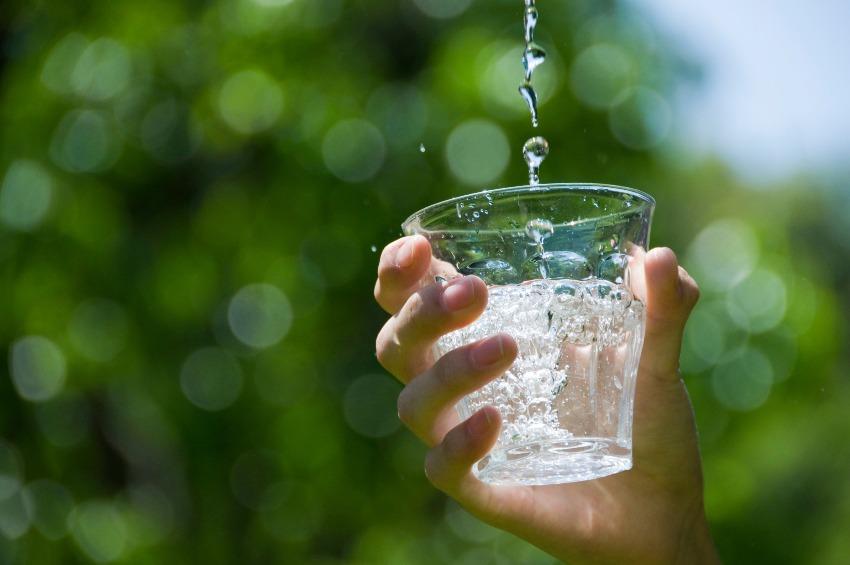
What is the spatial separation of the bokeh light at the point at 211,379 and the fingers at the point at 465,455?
92.3 inches

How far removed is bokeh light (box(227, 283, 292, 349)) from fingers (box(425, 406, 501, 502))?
88.2 inches

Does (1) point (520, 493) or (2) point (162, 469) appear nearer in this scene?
(1) point (520, 493)

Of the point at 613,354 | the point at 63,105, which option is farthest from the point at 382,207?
the point at 613,354

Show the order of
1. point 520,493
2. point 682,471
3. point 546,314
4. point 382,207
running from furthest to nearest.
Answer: point 382,207 → point 682,471 → point 520,493 → point 546,314

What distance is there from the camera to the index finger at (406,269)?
1290 millimetres

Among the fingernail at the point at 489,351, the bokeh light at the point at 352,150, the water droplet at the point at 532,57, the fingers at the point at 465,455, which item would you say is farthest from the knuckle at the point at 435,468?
the bokeh light at the point at 352,150

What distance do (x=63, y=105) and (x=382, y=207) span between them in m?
1.26

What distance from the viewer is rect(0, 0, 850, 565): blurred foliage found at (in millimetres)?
3529

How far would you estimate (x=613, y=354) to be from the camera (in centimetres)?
122

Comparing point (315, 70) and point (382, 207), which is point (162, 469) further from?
point (315, 70)

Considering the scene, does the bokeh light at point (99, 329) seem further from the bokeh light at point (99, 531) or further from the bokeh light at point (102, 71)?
the bokeh light at point (102, 71)

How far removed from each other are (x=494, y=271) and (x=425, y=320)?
0.12 meters

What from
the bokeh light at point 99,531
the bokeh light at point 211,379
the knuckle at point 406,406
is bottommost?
the bokeh light at point 99,531

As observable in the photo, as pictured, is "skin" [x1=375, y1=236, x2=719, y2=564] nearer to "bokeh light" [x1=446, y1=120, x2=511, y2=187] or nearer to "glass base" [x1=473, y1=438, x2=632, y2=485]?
"glass base" [x1=473, y1=438, x2=632, y2=485]
